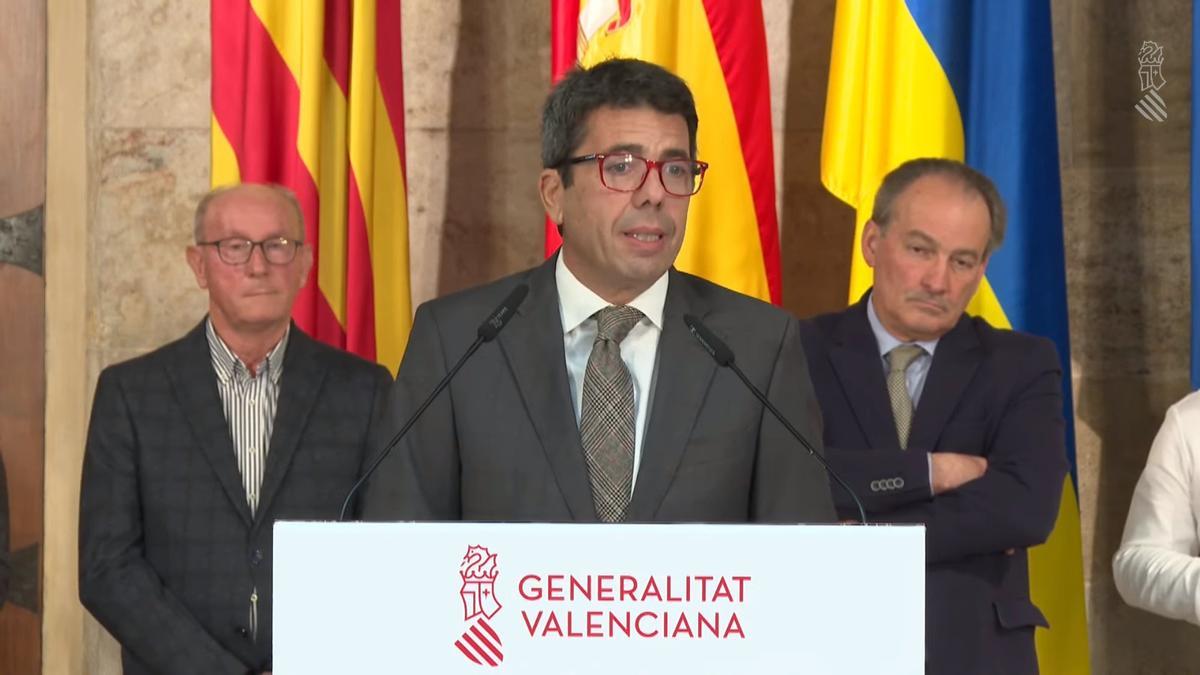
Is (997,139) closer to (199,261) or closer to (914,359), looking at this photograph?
(914,359)

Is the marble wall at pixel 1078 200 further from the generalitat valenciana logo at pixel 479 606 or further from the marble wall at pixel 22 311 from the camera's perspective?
the generalitat valenciana logo at pixel 479 606

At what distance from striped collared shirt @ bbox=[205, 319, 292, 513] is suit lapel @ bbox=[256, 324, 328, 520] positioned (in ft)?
0.08

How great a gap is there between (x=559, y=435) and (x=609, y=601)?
0.49m

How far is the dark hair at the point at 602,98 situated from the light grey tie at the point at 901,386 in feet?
2.96

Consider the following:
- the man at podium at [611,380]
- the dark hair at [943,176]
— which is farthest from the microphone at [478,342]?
the dark hair at [943,176]

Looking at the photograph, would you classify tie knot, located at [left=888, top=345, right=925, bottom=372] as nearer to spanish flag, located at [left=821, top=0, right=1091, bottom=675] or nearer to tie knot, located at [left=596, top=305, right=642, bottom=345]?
spanish flag, located at [left=821, top=0, right=1091, bottom=675]

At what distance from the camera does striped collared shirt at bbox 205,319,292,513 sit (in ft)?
9.75

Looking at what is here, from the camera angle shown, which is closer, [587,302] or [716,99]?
[587,302]

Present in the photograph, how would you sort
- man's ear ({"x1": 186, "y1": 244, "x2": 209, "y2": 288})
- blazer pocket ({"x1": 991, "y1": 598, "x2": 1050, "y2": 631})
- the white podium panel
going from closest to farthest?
the white podium panel → blazer pocket ({"x1": 991, "y1": 598, "x2": 1050, "y2": 631}) → man's ear ({"x1": 186, "y1": 244, "x2": 209, "y2": 288})

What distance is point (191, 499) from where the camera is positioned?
2.88 m

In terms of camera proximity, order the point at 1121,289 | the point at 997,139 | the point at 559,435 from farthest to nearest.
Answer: the point at 1121,289, the point at 997,139, the point at 559,435

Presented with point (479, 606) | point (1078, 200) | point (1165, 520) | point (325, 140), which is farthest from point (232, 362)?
point (1078, 200)

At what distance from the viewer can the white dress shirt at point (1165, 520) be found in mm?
2783

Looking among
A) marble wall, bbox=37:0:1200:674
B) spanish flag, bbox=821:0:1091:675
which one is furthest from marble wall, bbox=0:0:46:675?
spanish flag, bbox=821:0:1091:675
